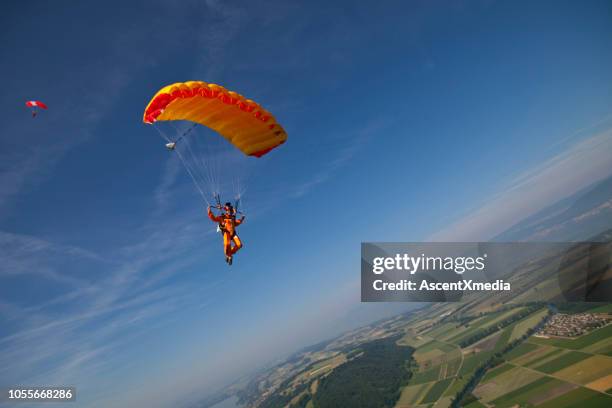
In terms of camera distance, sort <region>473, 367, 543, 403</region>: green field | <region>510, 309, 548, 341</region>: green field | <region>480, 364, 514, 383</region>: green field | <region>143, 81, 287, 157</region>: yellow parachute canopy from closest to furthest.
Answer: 1. <region>143, 81, 287, 157</region>: yellow parachute canopy
2. <region>473, 367, 543, 403</region>: green field
3. <region>480, 364, 514, 383</region>: green field
4. <region>510, 309, 548, 341</region>: green field

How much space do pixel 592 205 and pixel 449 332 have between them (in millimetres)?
136114

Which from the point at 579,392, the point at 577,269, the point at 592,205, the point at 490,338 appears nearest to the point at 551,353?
the point at 579,392

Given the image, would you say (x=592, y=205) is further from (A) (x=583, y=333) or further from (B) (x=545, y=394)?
(B) (x=545, y=394)

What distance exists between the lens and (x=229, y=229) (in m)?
15.4

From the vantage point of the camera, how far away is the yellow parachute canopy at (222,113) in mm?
12617

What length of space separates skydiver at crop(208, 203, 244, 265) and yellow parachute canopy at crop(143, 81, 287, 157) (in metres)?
3.63

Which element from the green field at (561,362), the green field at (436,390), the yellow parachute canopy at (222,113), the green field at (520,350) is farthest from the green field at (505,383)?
the yellow parachute canopy at (222,113)

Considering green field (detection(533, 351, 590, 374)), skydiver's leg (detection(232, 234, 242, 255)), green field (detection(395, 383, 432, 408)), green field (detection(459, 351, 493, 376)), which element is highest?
skydiver's leg (detection(232, 234, 242, 255))

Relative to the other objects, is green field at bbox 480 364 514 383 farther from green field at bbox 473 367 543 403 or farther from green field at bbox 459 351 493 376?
green field at bbox 459 351 493 376

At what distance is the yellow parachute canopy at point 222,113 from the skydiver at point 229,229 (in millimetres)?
3627

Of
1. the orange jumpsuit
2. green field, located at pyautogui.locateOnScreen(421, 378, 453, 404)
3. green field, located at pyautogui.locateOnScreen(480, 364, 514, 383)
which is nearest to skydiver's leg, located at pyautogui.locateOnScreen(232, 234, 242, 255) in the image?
the orange jumpsuit

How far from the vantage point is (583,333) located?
47094 millimetres

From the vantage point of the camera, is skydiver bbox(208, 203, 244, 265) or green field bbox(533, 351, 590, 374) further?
green field bbox(533, 351, 590, 374)

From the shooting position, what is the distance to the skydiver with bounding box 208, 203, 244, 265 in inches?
591
